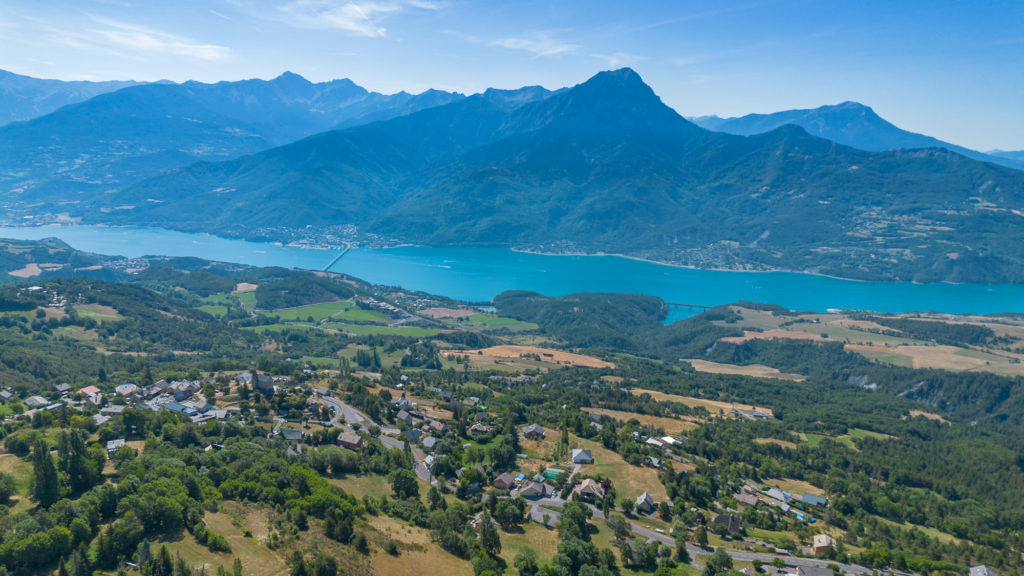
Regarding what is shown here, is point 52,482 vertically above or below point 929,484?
above

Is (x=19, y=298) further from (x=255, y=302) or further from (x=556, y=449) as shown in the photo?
(x=556, y=449)

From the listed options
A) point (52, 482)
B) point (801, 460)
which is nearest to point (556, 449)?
point (801, 460)

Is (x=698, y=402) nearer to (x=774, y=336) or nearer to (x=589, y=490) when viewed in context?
(x=589, y=490)

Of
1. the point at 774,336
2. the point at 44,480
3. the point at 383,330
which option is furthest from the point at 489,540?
the point at 774,336

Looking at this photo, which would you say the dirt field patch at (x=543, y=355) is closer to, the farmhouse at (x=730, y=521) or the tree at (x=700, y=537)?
the farmhouse at (x=730, y=521)

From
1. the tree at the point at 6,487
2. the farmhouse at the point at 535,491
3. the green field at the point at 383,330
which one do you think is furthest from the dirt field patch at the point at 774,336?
the tree at the point at 6,487

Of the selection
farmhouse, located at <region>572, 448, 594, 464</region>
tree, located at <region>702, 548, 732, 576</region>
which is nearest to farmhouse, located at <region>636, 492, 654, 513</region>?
farmhouse, located at <region>572, 448, 594, 464</region>
